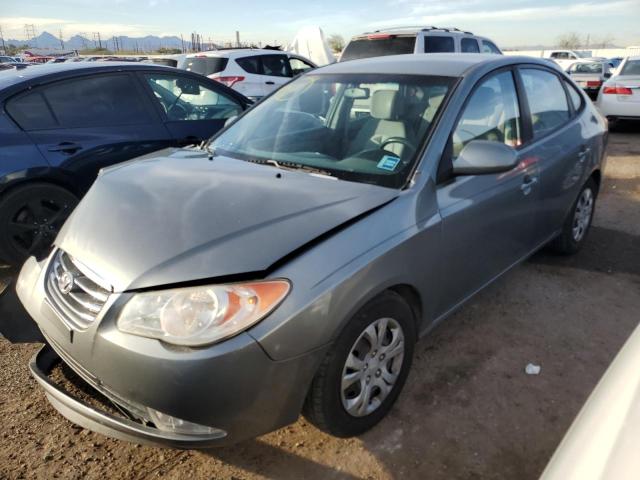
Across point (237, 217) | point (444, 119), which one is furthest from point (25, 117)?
point (444, 119)

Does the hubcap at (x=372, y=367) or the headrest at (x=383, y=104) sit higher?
the headrest at (x=383, y=104)

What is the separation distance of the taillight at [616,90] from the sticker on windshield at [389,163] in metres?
9.62

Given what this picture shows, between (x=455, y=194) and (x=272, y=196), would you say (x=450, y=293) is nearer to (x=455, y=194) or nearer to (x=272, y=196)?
(x=455, y=194)

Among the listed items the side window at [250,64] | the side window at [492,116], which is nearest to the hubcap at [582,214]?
the side window at [492,116]

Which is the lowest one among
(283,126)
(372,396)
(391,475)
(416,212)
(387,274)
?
(391,475)

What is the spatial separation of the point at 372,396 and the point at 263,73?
30.1ft

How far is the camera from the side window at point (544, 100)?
133 inches

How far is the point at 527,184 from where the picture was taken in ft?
10.3

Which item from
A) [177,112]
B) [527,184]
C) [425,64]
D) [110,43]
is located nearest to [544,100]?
[527,184]

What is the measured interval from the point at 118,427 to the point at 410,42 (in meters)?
8.40

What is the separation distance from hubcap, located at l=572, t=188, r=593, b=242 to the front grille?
12.0 feet

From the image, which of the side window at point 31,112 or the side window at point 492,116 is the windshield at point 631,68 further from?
the side window at point 31,112

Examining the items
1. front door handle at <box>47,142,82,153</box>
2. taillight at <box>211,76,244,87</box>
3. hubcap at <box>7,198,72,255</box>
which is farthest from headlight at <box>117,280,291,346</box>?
taillight at <box>211,76,244,87</box>

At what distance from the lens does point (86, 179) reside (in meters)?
4.11
